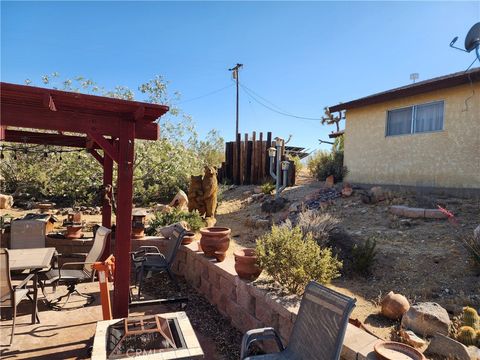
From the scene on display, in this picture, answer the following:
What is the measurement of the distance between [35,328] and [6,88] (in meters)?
2.60

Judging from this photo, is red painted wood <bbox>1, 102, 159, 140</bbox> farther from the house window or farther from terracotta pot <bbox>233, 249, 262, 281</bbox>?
the house window

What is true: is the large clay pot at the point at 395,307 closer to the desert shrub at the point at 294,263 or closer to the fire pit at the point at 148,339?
the desert shrub at the point at 294,263

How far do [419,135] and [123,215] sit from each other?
29.2 feet

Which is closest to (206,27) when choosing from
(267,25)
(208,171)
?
(267,25)

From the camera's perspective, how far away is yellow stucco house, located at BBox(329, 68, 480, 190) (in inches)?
323

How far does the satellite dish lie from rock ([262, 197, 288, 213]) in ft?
20.1

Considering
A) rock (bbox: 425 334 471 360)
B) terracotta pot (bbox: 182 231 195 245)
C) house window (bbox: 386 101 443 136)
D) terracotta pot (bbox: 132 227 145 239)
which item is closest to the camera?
rock (bbox: 425 334 471 360)

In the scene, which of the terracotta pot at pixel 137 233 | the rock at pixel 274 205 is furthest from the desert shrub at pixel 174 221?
the rock at pixel 274 205

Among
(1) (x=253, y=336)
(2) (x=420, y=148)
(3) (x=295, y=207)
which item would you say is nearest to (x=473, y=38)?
(2) (x=420, y=148)

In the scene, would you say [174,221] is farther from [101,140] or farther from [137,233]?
[101,140]

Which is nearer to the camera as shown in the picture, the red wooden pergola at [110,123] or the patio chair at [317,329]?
the patio chair at [317,329]

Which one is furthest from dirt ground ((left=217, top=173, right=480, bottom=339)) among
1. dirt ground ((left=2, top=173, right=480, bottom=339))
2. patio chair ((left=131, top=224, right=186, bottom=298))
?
→ patio chair ((left=131, top=224, right=186, bottom=298))

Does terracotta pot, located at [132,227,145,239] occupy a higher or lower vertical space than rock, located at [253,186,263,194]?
lower

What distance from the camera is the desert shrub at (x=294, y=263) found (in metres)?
3.13
